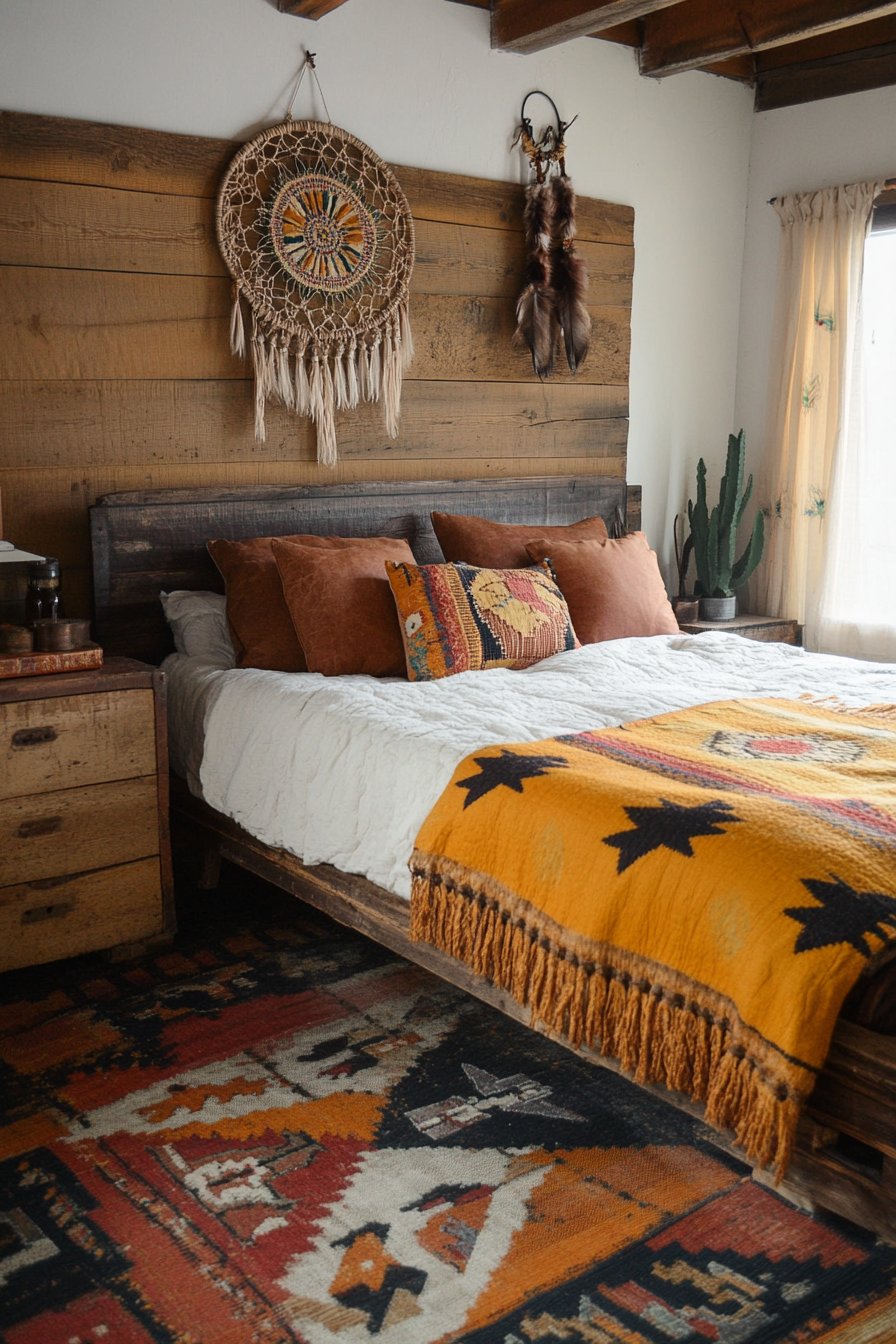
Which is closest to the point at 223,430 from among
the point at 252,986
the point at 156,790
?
the point at 156,790

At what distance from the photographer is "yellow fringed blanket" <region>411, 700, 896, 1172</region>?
1505mm

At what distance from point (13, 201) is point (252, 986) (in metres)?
1.94

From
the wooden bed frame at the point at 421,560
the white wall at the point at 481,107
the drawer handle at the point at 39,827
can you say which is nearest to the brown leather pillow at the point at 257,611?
the wooden bed frame at the point at 421,560

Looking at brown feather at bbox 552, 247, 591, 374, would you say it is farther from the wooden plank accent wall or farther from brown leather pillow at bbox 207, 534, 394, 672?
brown leather pillow at bbox 207, 534, 394, 672

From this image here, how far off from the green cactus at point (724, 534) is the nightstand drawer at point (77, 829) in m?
2.31

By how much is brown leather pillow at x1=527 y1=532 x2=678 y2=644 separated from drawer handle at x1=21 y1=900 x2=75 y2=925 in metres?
1.55

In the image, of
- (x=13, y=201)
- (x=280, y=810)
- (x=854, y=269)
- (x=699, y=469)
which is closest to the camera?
(x=280, y=810)

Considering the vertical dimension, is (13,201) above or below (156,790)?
above

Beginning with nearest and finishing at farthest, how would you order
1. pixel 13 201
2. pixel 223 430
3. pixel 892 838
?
pixel 892 838 < pixel 13 201 < pixel 223 430

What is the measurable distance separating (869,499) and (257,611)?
→ 234 cm

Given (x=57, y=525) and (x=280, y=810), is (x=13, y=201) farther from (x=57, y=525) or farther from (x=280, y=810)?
(x=280, y=810)

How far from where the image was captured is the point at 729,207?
434cm

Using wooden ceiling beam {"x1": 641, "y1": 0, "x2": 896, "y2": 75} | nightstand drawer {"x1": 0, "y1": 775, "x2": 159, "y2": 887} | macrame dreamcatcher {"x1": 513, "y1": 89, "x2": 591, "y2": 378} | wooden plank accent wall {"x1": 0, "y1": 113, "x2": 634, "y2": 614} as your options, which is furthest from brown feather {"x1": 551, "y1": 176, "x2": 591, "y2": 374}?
nightstand drawer {"x1": 0, "y1": 775, "x2": 159, "y2": 887}

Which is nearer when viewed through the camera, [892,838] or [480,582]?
[892,838]
